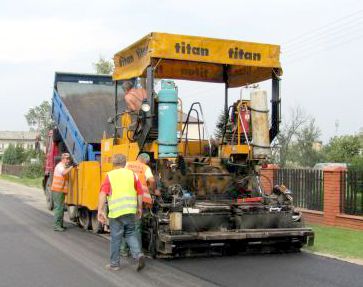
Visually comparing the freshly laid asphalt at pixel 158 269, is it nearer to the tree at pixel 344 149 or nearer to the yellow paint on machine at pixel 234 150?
the yellow paint on machine at pixel 234 150

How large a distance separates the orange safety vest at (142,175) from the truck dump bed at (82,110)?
416 cm

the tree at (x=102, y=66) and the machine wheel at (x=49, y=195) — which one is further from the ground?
the tree at (x=102, y=66)

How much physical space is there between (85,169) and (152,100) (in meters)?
3.36

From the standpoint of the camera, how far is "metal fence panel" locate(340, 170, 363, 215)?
12.8 meters

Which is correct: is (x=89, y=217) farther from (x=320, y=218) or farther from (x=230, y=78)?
(x=320, y=218)

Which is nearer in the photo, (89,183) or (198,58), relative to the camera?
(198,58)

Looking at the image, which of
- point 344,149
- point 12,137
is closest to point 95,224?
point 344,149

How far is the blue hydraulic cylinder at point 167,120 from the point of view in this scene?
29.2 feet

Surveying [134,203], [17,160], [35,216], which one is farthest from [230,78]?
[17,160]

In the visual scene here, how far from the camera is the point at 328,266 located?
828cm

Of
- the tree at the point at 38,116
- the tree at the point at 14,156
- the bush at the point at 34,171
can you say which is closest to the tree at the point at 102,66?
the bush at the point at 34,171

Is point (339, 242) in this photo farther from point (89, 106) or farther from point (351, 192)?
point (89, 106)

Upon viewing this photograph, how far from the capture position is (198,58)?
9.20 meters

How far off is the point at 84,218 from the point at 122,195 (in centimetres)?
498
